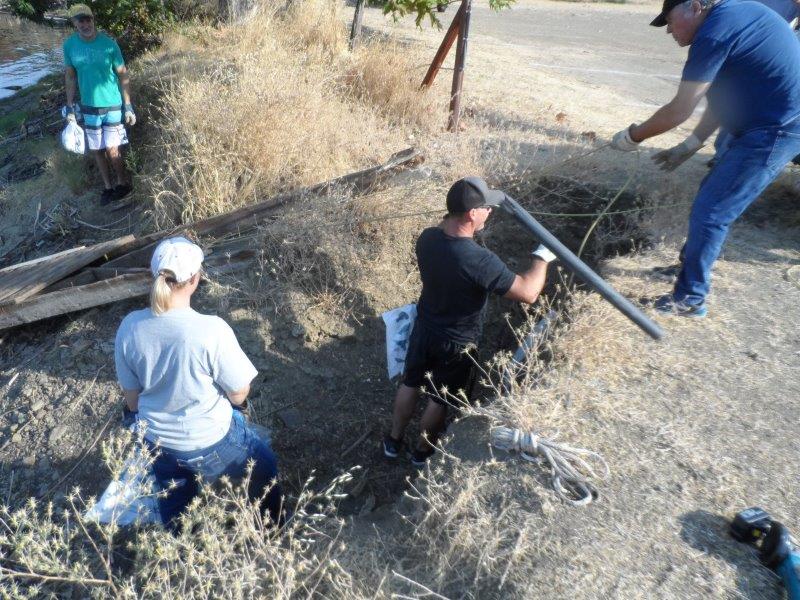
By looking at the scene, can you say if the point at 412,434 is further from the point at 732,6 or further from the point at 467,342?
the point at 732,6

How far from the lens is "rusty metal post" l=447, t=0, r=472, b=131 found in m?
5.75

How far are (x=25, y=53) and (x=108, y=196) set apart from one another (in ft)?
45.5

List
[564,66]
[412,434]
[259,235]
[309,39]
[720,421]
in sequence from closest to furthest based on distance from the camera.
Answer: [720,421]
[412,434]
[259,235]
[309,39]
[564,66]

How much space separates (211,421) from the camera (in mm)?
2631

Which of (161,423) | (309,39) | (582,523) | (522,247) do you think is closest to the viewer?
(582,523)

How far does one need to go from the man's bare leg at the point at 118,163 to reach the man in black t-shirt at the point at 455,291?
463 centimetres

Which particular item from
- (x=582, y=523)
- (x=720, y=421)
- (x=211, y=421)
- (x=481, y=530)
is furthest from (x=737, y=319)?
(x=211, y=421)

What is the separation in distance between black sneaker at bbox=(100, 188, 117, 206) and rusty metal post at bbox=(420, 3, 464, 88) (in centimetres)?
370

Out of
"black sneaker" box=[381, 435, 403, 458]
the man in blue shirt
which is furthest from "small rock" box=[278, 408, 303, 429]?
the man in blue shirt

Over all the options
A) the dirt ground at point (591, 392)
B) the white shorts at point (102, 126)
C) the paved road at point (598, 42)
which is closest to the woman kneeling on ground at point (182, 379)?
the dirt ground at point (591, 392)

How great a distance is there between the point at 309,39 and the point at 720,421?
7.05 meters

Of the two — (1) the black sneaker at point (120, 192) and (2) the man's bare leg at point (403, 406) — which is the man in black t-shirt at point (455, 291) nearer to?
(2) the man's bare leg at point (403, 406)

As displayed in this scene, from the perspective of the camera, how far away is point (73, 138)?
5.91m

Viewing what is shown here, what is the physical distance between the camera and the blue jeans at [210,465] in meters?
2.68
